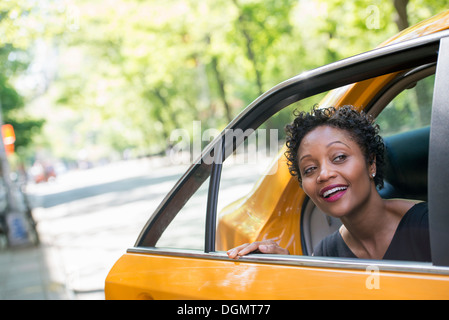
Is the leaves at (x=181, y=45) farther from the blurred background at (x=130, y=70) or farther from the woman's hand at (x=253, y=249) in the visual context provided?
the woman's hand at (x=253, y=249)

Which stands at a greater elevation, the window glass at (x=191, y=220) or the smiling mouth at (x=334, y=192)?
the smiling mouth at (x=334, y=192)

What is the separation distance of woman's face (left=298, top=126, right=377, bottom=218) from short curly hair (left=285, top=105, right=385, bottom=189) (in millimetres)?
31

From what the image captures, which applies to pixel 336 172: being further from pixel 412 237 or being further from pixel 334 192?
pixel 412 237

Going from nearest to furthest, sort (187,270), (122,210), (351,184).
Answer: (351,184) → (187,270) → (122,210)

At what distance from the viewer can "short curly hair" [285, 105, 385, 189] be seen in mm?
1909

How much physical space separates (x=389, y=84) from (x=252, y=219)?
0.98 metres

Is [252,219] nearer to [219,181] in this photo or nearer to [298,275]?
[219,181]

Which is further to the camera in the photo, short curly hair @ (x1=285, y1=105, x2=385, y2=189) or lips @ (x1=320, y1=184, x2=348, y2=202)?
short curly hair @ (x1=285, y1=105, x2=385, y2=189)

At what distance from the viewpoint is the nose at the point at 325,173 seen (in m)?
1.80

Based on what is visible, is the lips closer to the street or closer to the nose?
the nose

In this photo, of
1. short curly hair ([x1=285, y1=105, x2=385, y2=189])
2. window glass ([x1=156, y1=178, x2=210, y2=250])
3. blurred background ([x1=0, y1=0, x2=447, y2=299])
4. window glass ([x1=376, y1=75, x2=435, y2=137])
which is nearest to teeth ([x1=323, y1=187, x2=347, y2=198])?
short curly hair ([x1=285, y1=105, x2=385, y2=189])

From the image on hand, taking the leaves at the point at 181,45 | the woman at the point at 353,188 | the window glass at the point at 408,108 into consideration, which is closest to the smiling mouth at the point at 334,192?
the woman at the point at 353,188

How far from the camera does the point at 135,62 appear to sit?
2688 centimetres
